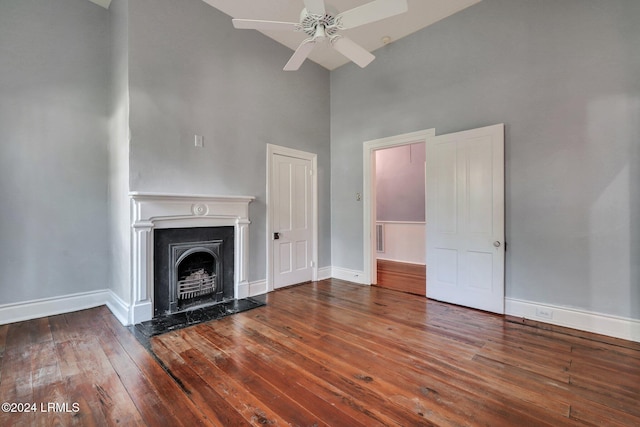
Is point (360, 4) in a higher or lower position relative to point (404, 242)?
higher

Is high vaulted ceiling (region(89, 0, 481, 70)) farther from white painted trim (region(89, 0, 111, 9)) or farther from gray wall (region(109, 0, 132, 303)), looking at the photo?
gray wall (region(109, 0, 132, 303))

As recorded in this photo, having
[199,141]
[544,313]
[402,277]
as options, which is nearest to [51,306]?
[199,141]

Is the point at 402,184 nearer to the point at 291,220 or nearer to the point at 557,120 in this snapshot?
the point at 291,220

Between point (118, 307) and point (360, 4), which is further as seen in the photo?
point (360, 4)

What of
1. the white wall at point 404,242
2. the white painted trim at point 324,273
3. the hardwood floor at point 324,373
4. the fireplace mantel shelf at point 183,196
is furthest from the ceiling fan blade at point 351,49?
the white wall at point 404,242

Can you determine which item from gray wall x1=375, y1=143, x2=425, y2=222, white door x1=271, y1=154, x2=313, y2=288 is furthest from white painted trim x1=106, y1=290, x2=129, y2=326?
gray wall x1=375, y1=143, x2=425, y2=222

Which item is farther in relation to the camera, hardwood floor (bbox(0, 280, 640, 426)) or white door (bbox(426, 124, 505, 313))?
white door (bbox(426, 124, 505, 313))

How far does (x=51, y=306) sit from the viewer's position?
3305 millimetres

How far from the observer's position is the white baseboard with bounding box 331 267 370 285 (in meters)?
4.82

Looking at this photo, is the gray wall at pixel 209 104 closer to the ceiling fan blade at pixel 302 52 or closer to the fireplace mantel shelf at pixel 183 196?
the fireplace mantel shelf at pixel 183 196

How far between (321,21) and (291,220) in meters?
2.88

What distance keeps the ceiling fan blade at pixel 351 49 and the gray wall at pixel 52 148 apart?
3166mm

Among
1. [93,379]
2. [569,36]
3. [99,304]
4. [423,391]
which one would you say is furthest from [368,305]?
[569,36]

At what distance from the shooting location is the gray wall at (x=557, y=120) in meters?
2.71
